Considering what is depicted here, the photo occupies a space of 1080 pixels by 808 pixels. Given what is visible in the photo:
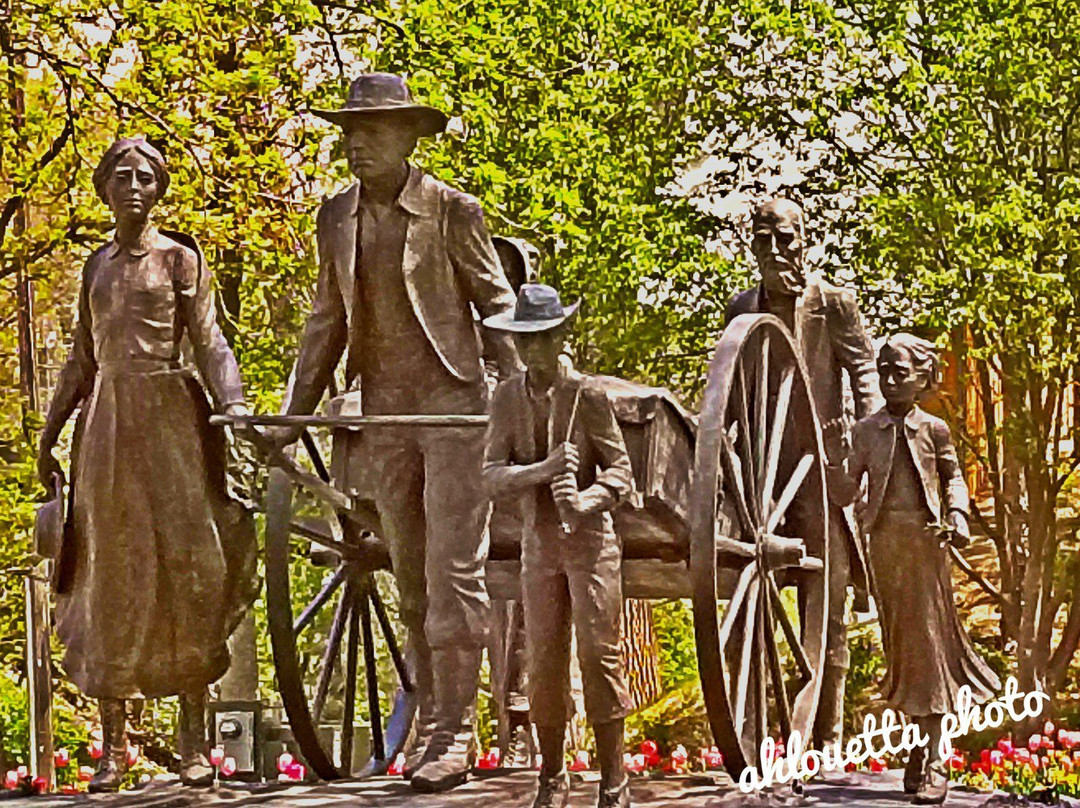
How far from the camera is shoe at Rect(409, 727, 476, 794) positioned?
825cm

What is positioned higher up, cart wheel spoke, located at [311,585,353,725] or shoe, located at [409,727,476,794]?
cart wheel spoke, located at [311,585,353,725]

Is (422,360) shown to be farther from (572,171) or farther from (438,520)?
(572,171)

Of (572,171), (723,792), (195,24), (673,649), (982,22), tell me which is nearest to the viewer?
(723,792)

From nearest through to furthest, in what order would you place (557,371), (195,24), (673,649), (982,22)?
(557,371)
(195,24)
(982,22)
(673,649)

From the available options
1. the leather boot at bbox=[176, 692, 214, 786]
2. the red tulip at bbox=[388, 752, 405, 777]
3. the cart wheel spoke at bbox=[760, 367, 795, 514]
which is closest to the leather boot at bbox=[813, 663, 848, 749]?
the cart wheel spoke at bbox=[760, 367, 795, 514]

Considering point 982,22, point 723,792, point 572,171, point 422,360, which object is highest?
point 982,22

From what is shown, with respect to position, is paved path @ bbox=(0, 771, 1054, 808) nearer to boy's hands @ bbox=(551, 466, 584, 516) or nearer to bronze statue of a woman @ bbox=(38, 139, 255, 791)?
bronze statue of a woman @ bbox=(38, 139, 255, 791)

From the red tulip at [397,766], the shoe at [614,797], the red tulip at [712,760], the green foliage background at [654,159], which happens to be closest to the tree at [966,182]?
the green foliage background at [654,159]

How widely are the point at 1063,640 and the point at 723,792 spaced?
959cm

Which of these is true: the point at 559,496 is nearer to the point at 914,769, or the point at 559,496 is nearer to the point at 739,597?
the point at 739,597

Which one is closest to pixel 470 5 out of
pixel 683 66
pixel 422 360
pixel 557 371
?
pixel 683 66

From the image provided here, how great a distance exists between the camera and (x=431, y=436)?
855 cm

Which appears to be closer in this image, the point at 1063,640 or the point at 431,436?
the point at 431,436

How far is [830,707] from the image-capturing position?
364 inches
